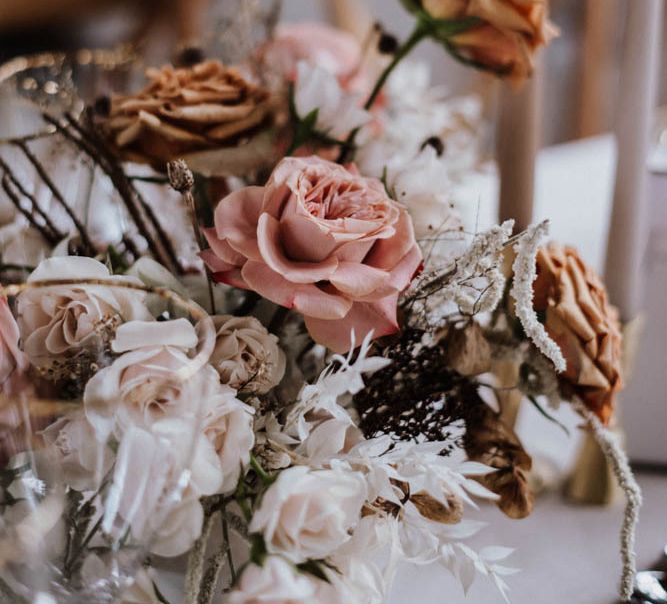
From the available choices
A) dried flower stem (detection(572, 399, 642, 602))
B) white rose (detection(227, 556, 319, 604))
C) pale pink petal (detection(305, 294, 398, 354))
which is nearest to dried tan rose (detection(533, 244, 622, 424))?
dried flower stem (detection(572, 399, 642, 602))

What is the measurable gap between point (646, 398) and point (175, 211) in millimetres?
467

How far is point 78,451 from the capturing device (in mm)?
371

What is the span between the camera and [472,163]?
3.36ft

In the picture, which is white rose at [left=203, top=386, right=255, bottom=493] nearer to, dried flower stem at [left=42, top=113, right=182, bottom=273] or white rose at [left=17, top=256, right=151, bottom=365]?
white rose at [left=17, top=256, right=151, bottom=365]

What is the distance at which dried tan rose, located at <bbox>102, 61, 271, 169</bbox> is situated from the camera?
54 centimetres

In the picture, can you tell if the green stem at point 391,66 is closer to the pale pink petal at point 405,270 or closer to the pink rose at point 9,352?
the pale pink petal at point 405,270

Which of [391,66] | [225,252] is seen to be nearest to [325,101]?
[391,66]

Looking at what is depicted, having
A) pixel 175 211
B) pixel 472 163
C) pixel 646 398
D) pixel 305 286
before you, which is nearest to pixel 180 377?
pixel 305 286

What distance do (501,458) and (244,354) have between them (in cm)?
21

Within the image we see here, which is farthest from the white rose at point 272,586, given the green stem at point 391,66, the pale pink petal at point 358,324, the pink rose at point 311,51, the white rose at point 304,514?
the pink rose at point 311,51

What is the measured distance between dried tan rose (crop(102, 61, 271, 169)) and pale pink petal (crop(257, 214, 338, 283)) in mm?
152

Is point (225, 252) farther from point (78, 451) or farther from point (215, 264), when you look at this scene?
point (78, 451)

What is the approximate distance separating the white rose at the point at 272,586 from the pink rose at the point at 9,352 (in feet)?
0.52

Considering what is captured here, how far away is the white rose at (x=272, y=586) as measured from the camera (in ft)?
1.13
